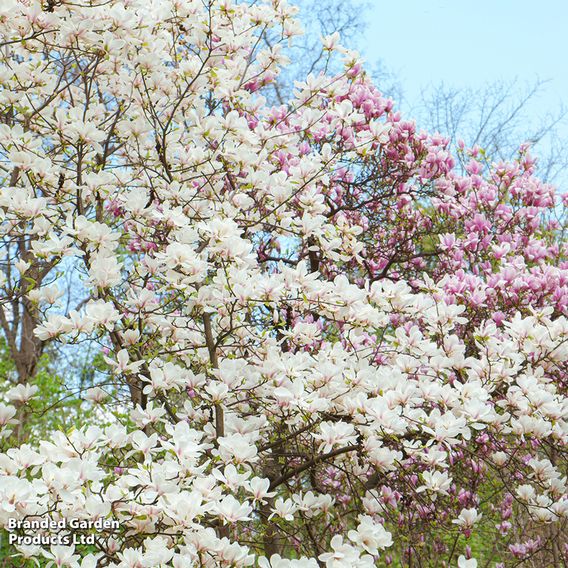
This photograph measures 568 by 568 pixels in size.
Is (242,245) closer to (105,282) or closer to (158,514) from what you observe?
(105,282)

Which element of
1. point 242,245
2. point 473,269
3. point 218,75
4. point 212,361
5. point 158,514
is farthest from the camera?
point 473,269

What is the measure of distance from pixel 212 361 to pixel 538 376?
52.8 inches

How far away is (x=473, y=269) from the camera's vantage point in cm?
440

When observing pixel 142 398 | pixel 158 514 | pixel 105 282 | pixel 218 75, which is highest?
pixel 218 75

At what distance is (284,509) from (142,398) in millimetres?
1112

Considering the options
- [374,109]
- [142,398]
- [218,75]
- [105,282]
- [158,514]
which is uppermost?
[374,109]

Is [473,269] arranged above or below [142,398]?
above

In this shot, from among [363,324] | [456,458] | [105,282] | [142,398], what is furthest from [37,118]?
[456,458]

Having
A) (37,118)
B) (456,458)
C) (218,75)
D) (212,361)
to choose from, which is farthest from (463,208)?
(37,118)

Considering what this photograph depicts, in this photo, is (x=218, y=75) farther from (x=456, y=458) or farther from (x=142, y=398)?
(x=456, y=458)

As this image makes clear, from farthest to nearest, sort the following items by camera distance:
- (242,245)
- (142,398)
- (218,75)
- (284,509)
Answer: (218,75), (142,398), (242,245), (284,509)

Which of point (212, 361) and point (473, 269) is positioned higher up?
point (473, 269)

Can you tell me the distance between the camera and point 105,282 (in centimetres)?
261

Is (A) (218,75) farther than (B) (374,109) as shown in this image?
No
